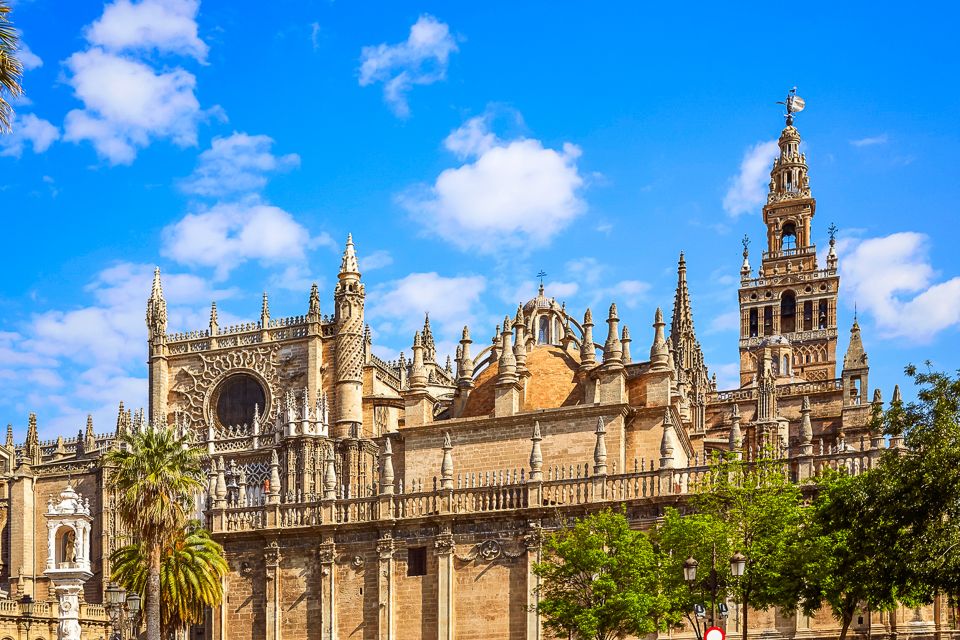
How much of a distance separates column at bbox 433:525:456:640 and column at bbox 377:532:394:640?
1.81 metres

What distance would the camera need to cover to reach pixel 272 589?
1699 inches

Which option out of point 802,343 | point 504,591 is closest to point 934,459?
point 504,591

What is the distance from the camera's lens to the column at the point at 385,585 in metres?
40.9

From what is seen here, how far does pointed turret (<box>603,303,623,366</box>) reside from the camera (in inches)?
1692

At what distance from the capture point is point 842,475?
3044 centimetres

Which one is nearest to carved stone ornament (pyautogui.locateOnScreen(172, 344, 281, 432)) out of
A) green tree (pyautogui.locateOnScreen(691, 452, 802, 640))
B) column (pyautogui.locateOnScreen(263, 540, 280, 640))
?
column (pyautogui.locateOnScreen(263, 540, 280, 640))

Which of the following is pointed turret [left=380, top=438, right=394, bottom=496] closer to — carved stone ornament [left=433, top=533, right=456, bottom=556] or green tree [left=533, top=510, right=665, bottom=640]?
carved stone ornament [left=433, top=533, right=456, bottom=556]

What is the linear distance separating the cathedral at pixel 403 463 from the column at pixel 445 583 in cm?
7

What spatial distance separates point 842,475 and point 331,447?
28326 millimetres

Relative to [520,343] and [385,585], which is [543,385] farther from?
[385,585]

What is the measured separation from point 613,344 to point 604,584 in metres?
13.6

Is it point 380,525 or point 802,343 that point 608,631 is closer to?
point 380,525

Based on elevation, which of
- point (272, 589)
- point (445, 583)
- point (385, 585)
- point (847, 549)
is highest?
point (847, 549)

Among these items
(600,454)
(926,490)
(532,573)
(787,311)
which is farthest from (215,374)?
(787,311)
